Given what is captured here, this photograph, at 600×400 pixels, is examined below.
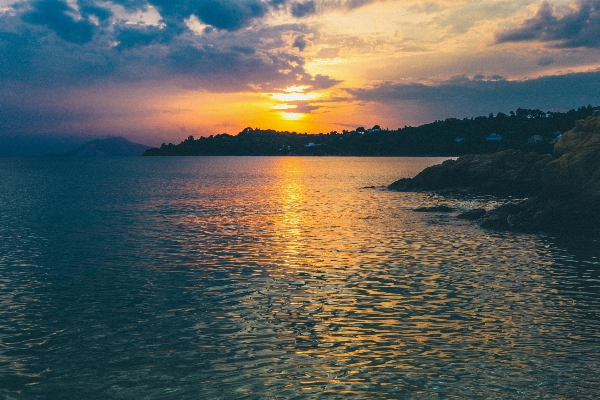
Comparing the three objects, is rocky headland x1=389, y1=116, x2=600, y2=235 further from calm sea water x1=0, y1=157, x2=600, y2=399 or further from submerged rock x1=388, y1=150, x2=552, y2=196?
submerged rock x1=388, y1=150, x2=552, y2=196

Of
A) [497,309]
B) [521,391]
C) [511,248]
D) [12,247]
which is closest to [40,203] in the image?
[12,247]

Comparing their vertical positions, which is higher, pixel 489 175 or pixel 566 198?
pixel 489 175

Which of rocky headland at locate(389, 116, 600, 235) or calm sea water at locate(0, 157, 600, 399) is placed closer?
calm sea water at locate(0, 157, 600, 399)

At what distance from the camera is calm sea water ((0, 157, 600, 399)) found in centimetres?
1317

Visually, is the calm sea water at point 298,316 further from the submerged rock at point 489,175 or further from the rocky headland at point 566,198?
the submerged rock at point 489,175

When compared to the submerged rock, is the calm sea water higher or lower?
lower

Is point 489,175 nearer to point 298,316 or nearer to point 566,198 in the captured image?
point 566,198

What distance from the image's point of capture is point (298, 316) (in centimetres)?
1870

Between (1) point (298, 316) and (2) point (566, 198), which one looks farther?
(2) point (566, 198)

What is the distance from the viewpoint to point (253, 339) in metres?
16.2

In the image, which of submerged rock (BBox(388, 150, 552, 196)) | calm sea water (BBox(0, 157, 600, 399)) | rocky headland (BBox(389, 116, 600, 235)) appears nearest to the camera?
calm sea water (BBox(0, 157, 600, 399))

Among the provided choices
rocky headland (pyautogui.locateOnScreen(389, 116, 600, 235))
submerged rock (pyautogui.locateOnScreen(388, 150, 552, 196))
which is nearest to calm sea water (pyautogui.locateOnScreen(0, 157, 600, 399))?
rocky headland (pyautogui.locateOnScreen(389, 116, 600, 235))

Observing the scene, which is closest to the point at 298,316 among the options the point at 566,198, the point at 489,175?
the point at 566,198

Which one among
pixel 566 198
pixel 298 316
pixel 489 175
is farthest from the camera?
pixel 489 175
